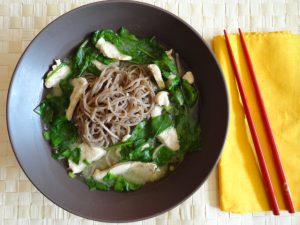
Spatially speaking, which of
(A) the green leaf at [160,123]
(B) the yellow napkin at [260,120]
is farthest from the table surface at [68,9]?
(A) the green leaf at [160,123]

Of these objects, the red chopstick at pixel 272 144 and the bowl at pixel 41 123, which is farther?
the red chopstick at pixel 272 144

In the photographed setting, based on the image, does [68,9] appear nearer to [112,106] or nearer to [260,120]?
[112,106]

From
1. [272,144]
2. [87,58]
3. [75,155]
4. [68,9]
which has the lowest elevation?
[75,155]

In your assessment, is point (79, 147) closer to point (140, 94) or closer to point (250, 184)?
point (140, 94)

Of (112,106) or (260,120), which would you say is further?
(260,120)

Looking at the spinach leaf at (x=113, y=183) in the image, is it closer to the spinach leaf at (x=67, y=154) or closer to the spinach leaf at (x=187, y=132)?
the spinach leaf at (x=67, y=154)

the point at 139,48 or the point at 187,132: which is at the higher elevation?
the point at 139,48

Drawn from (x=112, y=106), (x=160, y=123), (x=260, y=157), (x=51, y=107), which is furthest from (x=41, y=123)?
(x=260, y=157)
